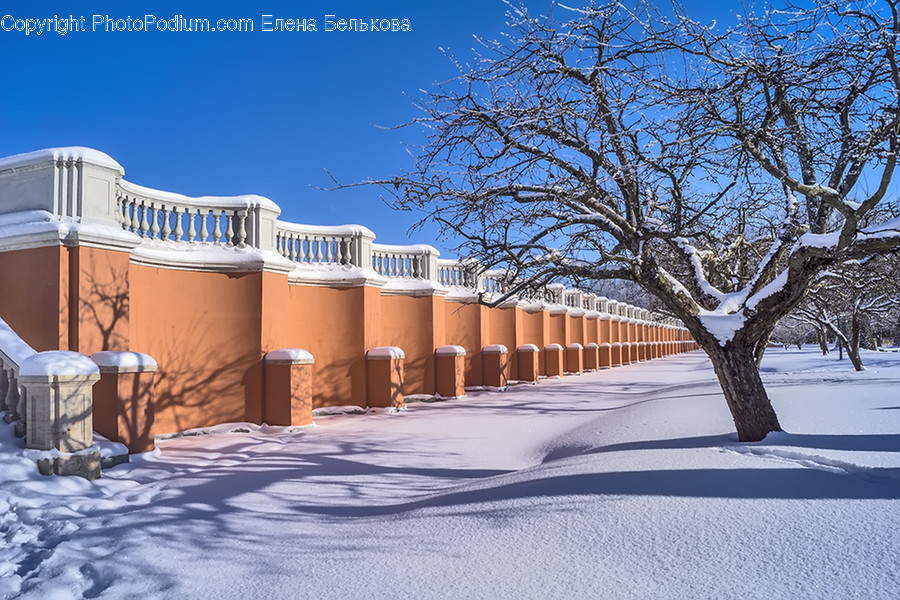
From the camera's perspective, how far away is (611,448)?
6488mm

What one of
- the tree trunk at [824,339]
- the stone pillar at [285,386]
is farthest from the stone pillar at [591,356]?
the stone pillar at [285,386]

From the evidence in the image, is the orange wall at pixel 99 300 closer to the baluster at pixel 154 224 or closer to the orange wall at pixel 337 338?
the baluster at pixel 154 224

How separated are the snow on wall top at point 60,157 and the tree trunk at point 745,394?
8.19m

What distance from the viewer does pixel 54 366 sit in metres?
6.04

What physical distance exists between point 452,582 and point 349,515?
2.05 meters

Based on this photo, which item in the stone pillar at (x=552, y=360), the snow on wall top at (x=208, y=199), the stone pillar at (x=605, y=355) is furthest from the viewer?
the stone pillar at (x=605, y=355)

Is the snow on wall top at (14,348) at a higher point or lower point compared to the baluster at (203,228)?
lower

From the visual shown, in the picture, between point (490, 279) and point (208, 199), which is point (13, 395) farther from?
point (490, 279)

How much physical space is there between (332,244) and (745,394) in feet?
30.9

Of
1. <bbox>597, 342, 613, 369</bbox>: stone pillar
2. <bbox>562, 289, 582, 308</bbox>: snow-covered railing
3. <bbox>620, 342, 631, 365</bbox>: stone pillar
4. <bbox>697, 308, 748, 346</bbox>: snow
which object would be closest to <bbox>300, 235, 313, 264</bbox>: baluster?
<bbox>697, 308, 748, 346</bbox>: snow

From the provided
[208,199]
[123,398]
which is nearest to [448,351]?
[208,199]

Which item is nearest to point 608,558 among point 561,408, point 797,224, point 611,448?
point 611,448

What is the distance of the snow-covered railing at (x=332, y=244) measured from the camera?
1227cm

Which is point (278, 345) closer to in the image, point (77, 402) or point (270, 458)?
point (270, 458)
